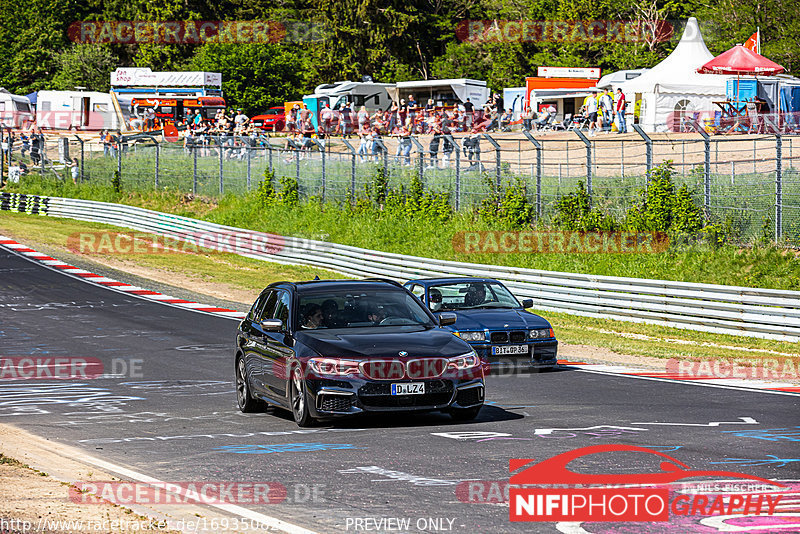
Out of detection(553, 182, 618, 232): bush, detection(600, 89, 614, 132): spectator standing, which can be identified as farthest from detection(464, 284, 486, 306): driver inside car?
detection(600, 89, 614, 132): spectator standing

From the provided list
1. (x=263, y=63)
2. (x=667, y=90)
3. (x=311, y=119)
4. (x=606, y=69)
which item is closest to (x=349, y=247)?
(x=667, y=90)

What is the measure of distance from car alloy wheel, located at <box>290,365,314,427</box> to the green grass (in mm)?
14265

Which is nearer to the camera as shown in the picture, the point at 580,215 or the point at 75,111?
the point at 580,215

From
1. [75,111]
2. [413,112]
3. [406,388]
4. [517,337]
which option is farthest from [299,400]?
[75,111]

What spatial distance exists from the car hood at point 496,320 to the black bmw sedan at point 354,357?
3919mm

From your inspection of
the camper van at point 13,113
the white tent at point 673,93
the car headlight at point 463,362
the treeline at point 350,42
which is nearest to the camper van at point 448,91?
the white tent at point 673,93

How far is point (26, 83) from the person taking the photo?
91.6 m

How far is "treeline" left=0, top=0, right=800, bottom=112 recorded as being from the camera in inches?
2625

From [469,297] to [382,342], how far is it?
21.6ft

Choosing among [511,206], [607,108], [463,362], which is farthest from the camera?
[607,108]

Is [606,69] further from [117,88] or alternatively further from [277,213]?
[277,213]

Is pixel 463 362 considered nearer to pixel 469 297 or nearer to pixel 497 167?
pixel 469 297

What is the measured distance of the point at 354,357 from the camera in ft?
35.0

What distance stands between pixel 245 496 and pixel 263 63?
73.4m
